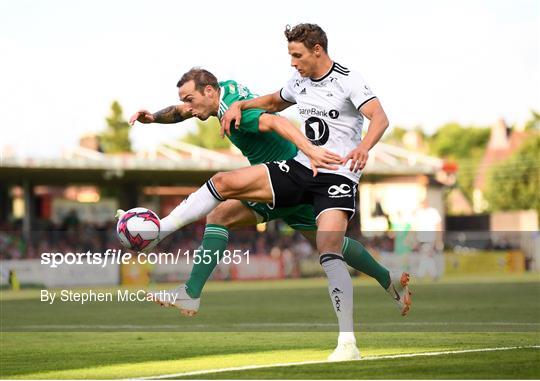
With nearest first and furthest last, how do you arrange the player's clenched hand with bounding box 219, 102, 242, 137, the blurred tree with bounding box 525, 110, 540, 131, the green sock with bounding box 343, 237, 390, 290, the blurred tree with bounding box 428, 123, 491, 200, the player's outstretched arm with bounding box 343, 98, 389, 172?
the player's outstretched arm with bounding box 343, 98, 389, 172 → the player's clenched hand with bounding box 219, 102, 242, 137 → the green sock with bounding box 343, 237, 390, 290 → the blurred tree with bounding box 525, 110, 540, 131 → the blurred tree with bounding box 428, 123, 491, 200

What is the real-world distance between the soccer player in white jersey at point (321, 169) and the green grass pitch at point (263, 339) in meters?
1.02

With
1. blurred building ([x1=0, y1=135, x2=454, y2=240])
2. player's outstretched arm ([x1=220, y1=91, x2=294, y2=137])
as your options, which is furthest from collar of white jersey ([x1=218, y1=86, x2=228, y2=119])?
blurred building ([x1=0, y1=135, x2=454, y2=240])

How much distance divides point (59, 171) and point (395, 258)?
14222 mm

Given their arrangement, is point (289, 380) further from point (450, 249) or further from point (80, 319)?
point (450, 249)

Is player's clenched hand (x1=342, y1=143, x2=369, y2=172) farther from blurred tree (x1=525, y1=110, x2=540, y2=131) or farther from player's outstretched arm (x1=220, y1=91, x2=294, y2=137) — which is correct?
blurred tree (x1=525, y1=110, x2=540, y2=131)

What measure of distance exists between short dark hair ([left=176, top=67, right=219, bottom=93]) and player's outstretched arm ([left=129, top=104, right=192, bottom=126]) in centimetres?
69

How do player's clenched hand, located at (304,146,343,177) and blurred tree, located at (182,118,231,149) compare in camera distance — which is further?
blurred tree, located at (182,118,231,149)

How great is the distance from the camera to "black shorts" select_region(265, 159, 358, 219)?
30.5 feet

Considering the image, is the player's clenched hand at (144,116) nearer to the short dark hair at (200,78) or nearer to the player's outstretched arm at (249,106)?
the short dark hair at (200,78)

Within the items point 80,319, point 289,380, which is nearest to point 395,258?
point 80,319

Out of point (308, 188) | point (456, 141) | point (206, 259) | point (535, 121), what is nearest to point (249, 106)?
point (308, 188)

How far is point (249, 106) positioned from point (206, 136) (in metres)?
115

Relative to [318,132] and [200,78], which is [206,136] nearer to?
[200,78]

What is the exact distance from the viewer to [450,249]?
5150 centimetres
